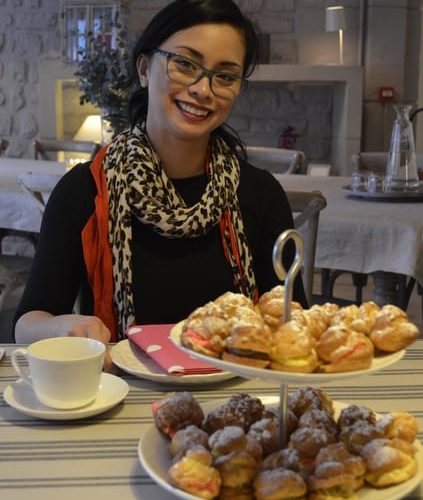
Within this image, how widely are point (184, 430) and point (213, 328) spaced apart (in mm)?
113

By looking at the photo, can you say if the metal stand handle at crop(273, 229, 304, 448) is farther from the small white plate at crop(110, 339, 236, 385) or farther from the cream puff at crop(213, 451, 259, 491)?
the small white plate at crop(110, 339, 236, 385)

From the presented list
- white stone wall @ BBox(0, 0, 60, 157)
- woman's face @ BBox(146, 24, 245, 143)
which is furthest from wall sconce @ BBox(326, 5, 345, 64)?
woman's face @ BBox(146, 24, 245, 143)

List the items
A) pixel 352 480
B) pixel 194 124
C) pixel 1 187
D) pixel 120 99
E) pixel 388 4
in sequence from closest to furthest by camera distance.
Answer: pixel 352 480 → pixel 194 124 → pixel 1 187 → pixel 120 99 → pixel 388 4

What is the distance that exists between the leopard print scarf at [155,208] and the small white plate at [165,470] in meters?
0.68

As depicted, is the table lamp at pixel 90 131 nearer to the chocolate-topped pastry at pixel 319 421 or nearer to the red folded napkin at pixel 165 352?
the red folded napkin at pixel 165 352

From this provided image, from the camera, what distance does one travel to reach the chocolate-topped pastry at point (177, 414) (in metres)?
0.80

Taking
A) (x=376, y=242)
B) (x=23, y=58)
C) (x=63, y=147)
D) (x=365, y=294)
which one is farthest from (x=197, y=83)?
(x=23, y=58)

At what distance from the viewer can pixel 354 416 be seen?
2.62 ft

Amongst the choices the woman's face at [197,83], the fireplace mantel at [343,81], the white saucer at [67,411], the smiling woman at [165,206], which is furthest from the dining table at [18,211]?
the fireplace mantel at [343,81]

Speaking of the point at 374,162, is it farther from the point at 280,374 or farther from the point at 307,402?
the point at 280,374

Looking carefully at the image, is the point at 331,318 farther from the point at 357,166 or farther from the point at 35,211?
the point at 357,166

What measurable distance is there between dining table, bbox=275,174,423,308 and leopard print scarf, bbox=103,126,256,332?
0.77 m

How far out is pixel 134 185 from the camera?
148 cm

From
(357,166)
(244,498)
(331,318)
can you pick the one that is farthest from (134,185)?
(357,166)
